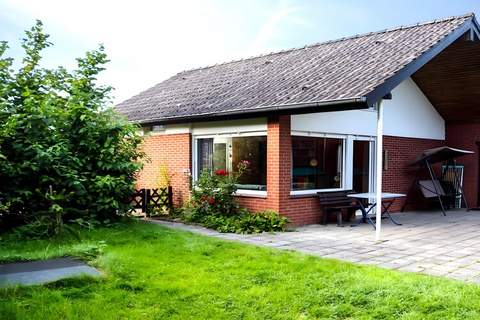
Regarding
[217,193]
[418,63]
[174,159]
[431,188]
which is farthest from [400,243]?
[174,159]

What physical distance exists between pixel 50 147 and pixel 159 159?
4.57 m

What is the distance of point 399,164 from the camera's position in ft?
44.6

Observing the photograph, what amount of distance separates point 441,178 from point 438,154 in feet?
5.18

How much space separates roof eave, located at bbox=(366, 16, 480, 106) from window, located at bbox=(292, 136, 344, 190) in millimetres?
2467

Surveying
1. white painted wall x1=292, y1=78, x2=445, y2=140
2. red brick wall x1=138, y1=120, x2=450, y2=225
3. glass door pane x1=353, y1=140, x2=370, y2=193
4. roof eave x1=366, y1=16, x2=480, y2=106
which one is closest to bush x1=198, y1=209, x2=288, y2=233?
red brick wall x1=138, y1=120, x2=450, y2=225

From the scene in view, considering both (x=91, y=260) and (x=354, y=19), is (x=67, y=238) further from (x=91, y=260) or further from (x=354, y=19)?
(x=354, y=19)

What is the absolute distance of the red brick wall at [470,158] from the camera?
14.9m

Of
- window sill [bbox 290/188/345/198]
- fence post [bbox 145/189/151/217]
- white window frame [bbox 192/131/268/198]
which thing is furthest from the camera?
fence post [bbox 145/189/151/217]

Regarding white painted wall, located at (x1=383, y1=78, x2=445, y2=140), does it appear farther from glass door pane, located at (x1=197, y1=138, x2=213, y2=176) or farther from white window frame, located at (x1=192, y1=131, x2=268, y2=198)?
glass door pane, located at (x1=197, y1=138, x2=213, y2=176)

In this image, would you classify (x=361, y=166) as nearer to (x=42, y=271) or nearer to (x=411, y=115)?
(x=411, y=115)

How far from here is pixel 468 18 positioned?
10.6 m

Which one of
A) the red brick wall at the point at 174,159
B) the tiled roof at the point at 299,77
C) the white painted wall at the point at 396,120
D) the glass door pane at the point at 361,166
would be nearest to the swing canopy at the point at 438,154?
the white painted wall at the point at 396,120

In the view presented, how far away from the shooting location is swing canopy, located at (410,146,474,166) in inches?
513

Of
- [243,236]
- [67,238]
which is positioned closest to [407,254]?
[243,236]
